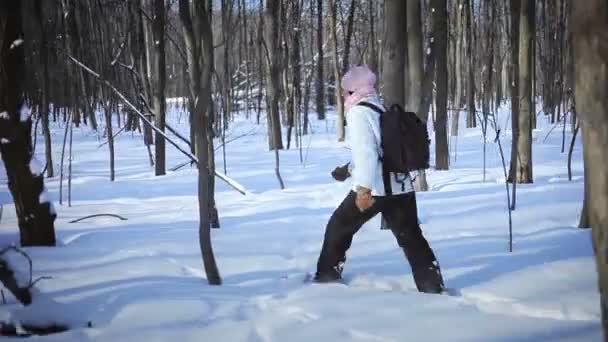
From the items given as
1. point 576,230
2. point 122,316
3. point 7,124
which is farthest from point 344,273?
point 7,124

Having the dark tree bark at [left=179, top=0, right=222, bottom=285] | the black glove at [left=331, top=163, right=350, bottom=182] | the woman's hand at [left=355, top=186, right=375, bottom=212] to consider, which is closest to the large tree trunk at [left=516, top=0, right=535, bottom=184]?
the black glove at [left=331, top=163, right=350, bottom=182]

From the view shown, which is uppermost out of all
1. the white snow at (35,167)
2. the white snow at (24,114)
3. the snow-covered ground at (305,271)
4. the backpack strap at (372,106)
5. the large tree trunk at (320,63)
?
the large tree trunk at (320,63)

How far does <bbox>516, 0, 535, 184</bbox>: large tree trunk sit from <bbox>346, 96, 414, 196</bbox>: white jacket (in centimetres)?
456

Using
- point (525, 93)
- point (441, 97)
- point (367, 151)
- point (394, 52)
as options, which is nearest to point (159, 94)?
point (441, 97)

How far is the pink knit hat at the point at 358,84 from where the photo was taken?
2.99 m

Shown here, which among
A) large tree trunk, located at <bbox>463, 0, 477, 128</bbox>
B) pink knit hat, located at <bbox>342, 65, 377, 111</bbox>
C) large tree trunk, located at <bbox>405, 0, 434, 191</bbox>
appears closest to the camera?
pink knit hat, located at <bbox>342, 65, 377, 111</bbox>

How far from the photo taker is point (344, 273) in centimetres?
351

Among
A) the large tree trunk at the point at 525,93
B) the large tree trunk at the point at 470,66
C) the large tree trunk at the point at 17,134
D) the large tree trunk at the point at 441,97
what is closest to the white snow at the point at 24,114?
the large tree trunk at the point at 17,134

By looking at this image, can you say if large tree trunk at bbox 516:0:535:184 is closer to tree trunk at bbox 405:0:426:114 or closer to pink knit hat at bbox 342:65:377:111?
tree trunk at bbox 405:0:426:114

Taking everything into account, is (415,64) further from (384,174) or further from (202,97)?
(202,97)

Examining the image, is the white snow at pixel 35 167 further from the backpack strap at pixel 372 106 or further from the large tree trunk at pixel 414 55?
the large tree trunk at pixel 414 55

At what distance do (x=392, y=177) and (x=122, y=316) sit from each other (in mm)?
1682

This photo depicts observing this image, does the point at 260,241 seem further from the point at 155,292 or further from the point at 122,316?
the point at 122,316

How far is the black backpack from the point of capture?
9.35 ft
